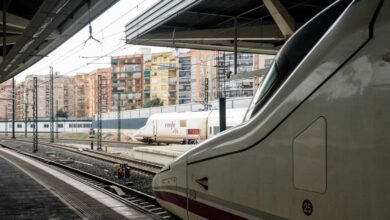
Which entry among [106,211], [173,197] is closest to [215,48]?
[106,211]

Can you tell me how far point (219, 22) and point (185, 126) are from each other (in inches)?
862

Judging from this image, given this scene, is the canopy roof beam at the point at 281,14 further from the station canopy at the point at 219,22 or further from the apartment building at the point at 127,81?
the apartment building at the point at 127,81

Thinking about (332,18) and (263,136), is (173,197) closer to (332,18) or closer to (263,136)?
(263,136)

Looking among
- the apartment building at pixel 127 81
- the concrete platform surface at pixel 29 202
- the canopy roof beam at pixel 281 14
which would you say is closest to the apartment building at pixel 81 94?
the apartment building at pixel 127 81

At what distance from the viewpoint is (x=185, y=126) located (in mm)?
38000

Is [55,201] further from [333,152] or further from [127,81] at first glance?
[127,81]

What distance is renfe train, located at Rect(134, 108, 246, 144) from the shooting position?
34.6m

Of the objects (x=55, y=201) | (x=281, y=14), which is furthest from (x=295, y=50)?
(x=281, y=14)

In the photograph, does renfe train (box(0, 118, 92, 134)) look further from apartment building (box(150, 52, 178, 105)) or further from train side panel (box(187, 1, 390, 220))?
train side panel (box(187, 1, 390, 220))

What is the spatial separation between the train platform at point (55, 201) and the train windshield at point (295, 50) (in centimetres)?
547

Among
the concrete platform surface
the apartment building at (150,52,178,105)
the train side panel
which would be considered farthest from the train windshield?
the apartment building at (150,52,178,105)

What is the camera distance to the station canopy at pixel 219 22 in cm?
1346

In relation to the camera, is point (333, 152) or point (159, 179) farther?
point (159, 179)

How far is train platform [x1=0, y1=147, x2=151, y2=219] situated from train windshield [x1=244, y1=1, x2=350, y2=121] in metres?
5.47
